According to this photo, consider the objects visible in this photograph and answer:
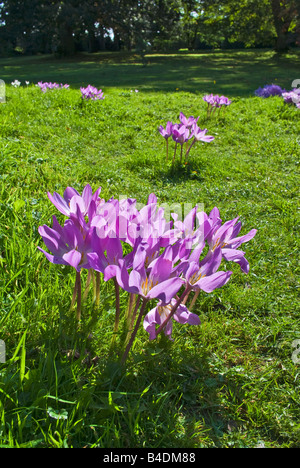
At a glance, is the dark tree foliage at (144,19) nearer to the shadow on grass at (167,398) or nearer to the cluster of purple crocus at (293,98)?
the cluster of purple crocus at (293,98)

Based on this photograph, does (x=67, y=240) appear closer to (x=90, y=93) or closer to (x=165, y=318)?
(x=165, y=318)

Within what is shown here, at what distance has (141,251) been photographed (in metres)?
1.39

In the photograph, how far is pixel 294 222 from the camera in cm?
358

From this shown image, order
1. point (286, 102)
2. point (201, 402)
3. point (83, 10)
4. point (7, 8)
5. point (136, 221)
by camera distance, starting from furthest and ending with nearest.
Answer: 1. point (7, 8)
2. point (83, 10)
3. point (286, 102)
4. point (201, 402)
5. point (136, 221)

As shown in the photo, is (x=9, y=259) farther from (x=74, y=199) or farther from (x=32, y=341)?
(x=74, y=199)

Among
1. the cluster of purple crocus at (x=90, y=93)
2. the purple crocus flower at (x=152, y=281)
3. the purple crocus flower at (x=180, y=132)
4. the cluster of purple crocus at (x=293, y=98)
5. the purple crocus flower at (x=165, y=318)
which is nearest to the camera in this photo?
the purple crocus flower at (x=152, y=281)

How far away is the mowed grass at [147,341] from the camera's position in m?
1.49

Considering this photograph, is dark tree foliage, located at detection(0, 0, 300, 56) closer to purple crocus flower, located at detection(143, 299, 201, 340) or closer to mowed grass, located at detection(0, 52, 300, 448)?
mowed grass, located at detection(0, 52, 300, 448)

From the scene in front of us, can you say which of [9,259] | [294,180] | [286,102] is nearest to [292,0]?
[286,102]

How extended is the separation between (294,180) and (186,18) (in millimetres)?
34988

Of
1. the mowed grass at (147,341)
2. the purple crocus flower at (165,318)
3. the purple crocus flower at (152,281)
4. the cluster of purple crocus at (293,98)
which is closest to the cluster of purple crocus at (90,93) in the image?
the mowed grass at (147,341)

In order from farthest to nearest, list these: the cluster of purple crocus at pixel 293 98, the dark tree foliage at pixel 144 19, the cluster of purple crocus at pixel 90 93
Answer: the dark tree foliage at pixel 144 19
the cluster of purple crocus at pixel 293 98
the cluster of purple crocus at pixel 90 93

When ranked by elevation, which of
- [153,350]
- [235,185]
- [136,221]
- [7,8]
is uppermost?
[7,8]

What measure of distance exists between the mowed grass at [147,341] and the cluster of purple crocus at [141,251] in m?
0.25
